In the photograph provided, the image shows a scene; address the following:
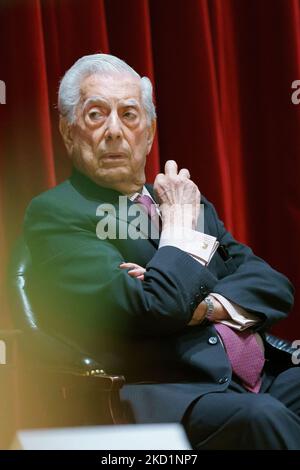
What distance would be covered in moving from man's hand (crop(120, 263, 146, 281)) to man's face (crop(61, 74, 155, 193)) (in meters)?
0.26

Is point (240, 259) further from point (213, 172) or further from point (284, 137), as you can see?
point (284, 137)

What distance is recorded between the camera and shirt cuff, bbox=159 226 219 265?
1845mm

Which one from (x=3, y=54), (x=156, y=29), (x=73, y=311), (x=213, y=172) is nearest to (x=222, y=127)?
(x=213, y=172)

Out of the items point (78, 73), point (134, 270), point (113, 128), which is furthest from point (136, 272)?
point (78, 73)

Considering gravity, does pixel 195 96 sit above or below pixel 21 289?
above

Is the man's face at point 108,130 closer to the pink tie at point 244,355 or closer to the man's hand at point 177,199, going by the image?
the man's hand at point 177,199

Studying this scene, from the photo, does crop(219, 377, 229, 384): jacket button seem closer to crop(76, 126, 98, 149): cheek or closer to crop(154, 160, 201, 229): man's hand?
crop(154, 160, 201, 229): man's hand

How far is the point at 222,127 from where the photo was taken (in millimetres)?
2758

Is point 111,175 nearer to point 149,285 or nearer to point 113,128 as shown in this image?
point 113,128

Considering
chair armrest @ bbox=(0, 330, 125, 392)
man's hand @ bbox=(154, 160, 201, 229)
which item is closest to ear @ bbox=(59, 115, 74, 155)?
man's hand @ bbox=(154, 160, 201, 229)

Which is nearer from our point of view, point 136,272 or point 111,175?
point 136,272

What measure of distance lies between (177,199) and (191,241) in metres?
0.13

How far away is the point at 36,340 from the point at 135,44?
1.15 m

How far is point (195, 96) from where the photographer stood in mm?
2656
